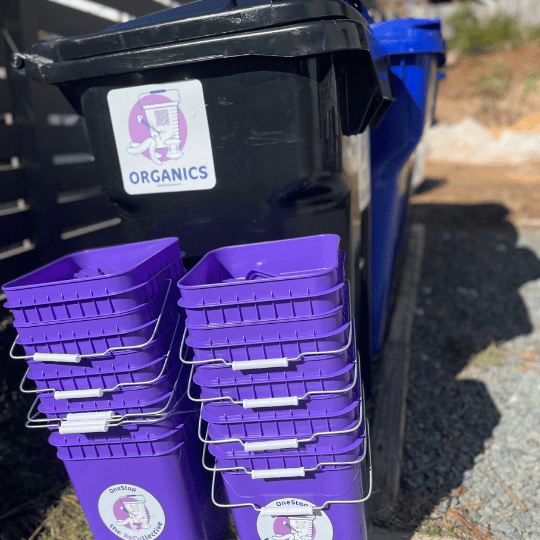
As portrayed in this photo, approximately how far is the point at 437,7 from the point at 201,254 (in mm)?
17986

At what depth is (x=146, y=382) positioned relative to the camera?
1298 mm

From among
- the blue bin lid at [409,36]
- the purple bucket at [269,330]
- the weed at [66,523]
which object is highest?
the blue bin lid at [409,36]

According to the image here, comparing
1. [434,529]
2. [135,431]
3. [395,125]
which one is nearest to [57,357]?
[135,431]

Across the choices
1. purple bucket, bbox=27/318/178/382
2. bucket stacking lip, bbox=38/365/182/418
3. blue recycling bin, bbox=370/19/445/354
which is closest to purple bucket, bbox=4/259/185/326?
purple bucket, bbox=27/318/178/382

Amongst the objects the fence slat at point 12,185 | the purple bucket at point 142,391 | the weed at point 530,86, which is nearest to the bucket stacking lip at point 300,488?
the purple bucket at point 142,391

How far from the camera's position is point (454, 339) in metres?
2.88

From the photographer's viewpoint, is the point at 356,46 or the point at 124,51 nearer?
the point at 356,46

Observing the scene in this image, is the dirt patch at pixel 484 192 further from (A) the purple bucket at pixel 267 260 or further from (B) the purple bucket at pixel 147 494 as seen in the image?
(B) the purple bucket at pixel 147 494

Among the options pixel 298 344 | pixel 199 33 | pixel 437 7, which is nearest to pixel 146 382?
pixel 298 344

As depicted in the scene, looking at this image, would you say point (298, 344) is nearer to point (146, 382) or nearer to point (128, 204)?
point (146, 382)

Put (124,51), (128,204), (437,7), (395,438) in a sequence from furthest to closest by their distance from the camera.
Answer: (437,7)
(395,438)
(128,204)
(124,51)

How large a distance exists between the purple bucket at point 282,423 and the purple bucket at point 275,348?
17 centimetres

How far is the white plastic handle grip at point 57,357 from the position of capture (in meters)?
1.27

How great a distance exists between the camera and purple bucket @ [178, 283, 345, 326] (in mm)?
1178
